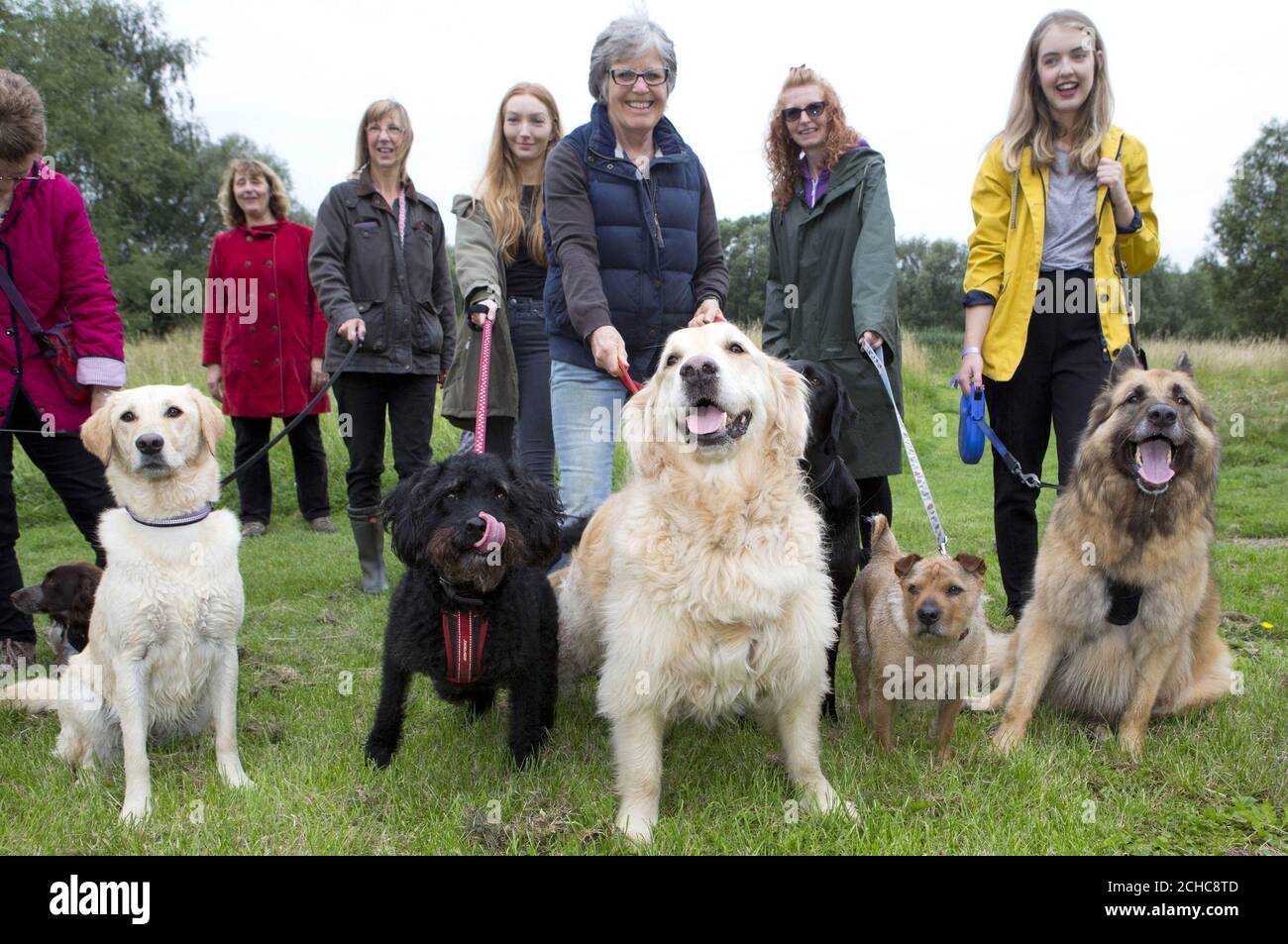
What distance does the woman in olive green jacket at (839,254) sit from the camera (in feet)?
13.6

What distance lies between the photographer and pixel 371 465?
596 cm

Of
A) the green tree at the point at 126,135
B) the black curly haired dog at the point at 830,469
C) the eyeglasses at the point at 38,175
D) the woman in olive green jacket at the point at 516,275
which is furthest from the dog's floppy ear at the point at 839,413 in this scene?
the green tree at the point at 126,135

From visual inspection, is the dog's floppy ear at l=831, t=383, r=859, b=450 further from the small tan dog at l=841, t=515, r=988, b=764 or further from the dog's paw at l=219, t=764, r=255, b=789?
the dog's paw at l=219, t=764, r=255, b=789

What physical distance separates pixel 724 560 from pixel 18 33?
109 ft

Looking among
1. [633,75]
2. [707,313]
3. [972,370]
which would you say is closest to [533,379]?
[707,313]

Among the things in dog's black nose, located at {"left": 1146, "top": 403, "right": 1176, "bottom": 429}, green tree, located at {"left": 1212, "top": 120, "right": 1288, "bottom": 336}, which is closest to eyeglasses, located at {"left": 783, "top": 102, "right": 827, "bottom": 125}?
dog's black nose, located at {"left": 1146, "top": 403, "right": 1176, "bottom": 429}

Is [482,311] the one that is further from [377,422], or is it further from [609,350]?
[377,422]

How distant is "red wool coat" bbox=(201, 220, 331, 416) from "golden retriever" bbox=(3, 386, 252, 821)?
4602 mm

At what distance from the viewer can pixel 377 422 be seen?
232 inches

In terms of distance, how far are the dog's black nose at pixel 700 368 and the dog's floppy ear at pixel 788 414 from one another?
31 cm

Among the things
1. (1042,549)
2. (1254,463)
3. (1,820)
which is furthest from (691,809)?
(1254,463)

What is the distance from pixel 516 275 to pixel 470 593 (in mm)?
2431

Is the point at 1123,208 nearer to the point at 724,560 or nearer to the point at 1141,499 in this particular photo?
the point at 1141,499

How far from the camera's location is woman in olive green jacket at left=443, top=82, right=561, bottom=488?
501 cm
